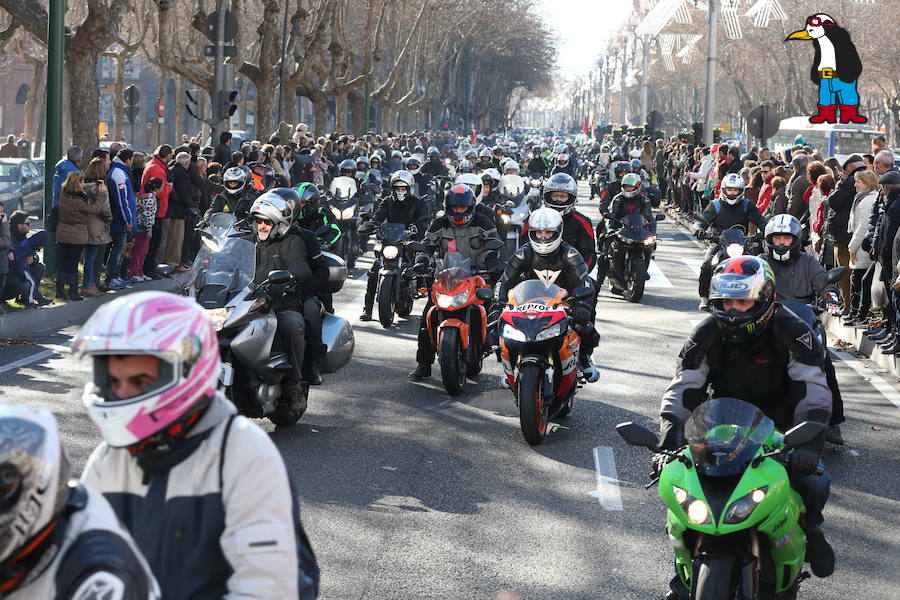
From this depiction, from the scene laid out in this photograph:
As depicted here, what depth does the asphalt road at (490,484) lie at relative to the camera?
6.57 m

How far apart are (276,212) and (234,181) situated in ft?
23.4

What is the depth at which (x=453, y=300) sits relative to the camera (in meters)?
11.1

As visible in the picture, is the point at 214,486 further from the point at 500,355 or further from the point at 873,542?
the point at 500,355

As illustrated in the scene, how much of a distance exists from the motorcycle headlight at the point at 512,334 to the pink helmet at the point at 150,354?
6.34 meters

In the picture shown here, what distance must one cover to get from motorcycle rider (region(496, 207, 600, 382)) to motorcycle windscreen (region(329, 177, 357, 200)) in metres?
11.5

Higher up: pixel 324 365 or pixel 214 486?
pixel 214 486

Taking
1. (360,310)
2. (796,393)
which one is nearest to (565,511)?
(796,393)

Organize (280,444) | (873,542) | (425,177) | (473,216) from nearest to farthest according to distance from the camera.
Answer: (873,542), (280,444), (473,216), (425,177)

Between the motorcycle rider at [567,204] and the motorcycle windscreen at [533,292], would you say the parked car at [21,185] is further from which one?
the motorcycle windscreen at [533,292]

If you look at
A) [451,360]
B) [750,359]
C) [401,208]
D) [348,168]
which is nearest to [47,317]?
[401,208]

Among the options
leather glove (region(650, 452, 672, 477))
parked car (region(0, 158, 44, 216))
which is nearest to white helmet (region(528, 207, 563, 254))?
leather glove (region(650, 452, 672, 477))

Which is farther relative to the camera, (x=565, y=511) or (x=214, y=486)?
(x=565, y=511)

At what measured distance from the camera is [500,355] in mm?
9812

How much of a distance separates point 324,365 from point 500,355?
1.14 metres
